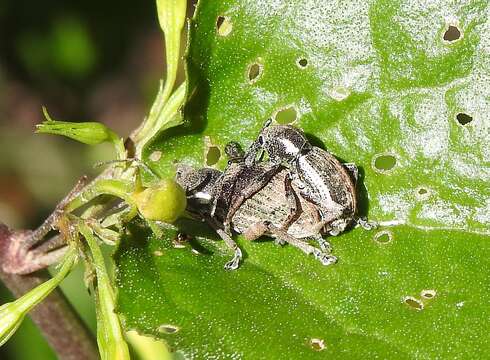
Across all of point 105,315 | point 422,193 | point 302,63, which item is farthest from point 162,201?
point 422,193

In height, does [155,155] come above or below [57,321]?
above

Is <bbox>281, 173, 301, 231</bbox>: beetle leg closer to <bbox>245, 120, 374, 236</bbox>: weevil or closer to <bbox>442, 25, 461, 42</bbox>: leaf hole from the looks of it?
<bbox>245, 120, 374, 236</bbox>: weevil

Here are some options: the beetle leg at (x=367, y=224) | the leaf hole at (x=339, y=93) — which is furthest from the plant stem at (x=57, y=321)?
the leaf hole at (x=339, y=93)

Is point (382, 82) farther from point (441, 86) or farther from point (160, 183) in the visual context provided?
point (160, 183)

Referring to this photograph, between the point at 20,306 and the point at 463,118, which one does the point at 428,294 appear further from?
the point at 20,306

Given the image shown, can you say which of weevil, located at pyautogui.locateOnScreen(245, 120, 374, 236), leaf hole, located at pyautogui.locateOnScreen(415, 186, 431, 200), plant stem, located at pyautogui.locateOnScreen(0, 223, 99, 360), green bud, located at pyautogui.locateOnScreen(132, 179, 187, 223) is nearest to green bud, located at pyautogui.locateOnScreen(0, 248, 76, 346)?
green bud, located at pyautogui.locateOnScreen(132, 179, 187, 223)
